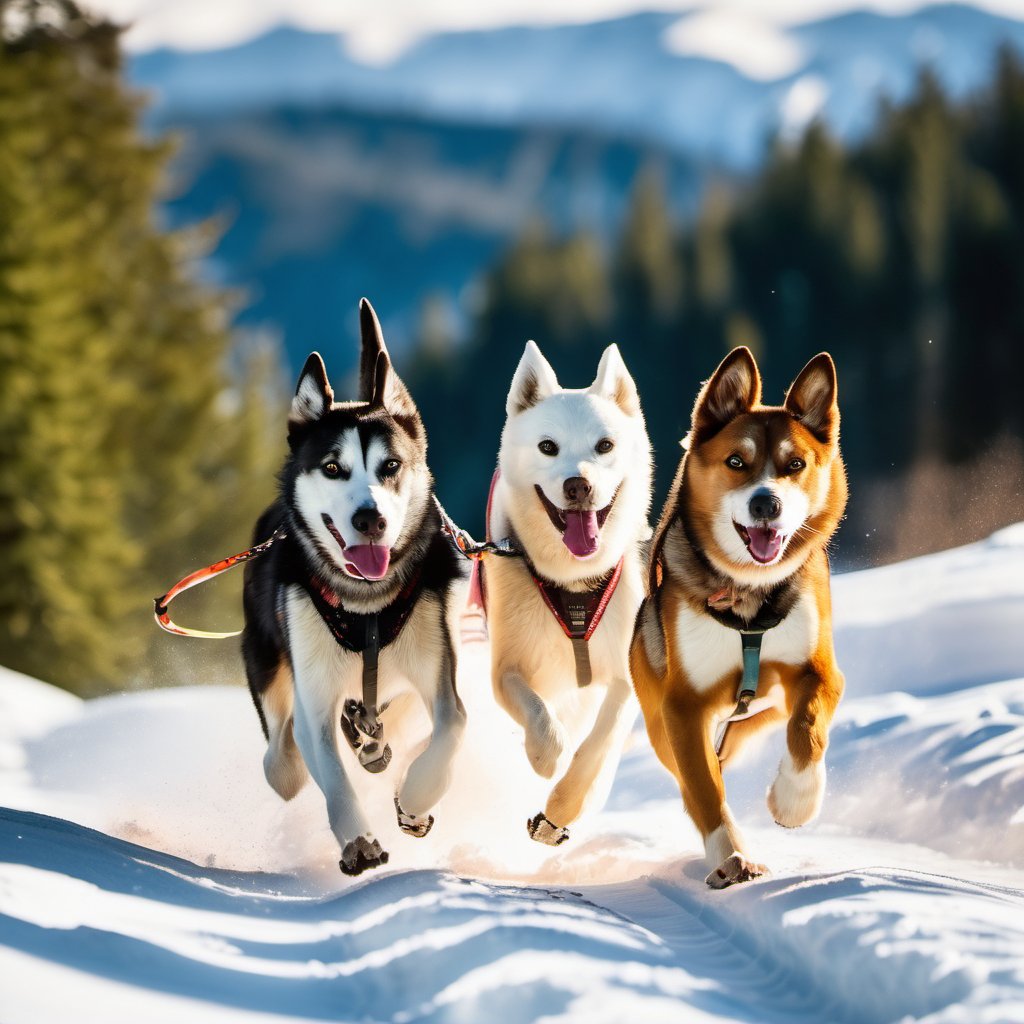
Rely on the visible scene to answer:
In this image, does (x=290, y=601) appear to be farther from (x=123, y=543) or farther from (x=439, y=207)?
(x=439, y=207)

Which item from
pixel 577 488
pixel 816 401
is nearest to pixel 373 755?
pixel 577 488

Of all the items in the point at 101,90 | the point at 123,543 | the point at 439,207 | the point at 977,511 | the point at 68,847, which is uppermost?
the point at 439,207

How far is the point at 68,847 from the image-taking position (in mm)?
4902

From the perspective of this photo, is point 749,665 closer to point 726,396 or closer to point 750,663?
point 750,663

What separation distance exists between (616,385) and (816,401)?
38.7 inches

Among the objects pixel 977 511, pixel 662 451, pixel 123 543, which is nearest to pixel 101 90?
pixel 123 543

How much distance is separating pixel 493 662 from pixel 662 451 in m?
24.0

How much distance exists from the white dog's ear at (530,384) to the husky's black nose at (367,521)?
0.99m

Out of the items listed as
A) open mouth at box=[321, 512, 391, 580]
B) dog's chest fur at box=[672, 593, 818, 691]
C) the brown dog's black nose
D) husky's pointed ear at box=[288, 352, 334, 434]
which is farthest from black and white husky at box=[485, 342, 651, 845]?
husky's pointed ear at box=[288, 352, 334, 434]

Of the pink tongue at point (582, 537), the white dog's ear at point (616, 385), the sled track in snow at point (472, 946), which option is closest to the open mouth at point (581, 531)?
the pink tongue at point (582, 537)

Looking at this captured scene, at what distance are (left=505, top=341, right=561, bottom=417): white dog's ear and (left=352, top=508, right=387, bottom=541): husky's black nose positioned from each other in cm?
99

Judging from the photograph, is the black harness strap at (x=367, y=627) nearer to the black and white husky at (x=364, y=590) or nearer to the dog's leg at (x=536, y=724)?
the black and white husky at (x=364, y=590)

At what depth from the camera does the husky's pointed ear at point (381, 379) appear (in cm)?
506

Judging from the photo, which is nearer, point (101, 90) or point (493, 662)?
point (493, 662)
